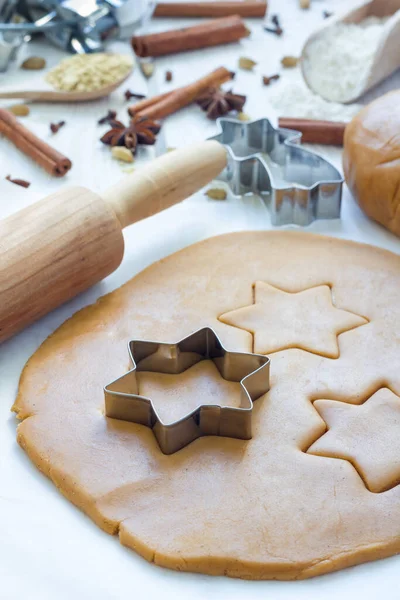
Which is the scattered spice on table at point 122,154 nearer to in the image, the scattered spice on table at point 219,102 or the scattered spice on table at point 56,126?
the scattered spice on table at point 56,126

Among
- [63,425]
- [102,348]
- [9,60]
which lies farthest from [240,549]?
[9,60]

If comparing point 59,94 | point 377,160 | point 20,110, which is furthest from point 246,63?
point 377,160

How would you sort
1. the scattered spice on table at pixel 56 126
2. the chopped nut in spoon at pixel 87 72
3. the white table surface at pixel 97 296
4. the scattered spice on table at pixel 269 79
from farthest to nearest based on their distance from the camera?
the scattered spice on table at pixel 269 79 < the chopped nut in spoon at pixel 87 72 < the scattered spice on table at pixel 56 126 < the white table surface at pixel 97 296

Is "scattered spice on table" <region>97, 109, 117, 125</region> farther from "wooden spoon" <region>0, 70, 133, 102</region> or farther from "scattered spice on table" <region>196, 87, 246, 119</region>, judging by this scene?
"scattered spice on table" <region>196, 87, 246, 119</region>

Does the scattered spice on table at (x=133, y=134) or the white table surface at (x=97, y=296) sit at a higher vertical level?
the scattered spice on table at (x=133, y=134)

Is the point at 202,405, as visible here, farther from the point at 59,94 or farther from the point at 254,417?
the point at 59,94

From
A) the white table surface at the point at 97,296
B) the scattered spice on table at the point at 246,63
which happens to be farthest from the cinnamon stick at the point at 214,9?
the scattered spice on table at the point at 246,63

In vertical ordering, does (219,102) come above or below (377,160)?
below
